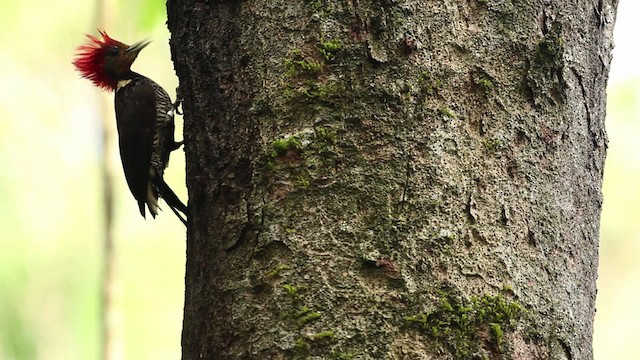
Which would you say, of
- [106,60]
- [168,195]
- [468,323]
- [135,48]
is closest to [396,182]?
[468,323]

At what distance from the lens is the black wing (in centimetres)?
355

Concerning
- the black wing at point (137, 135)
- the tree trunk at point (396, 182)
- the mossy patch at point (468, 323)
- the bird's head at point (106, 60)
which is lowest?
the mossy patch at point (468, 323)

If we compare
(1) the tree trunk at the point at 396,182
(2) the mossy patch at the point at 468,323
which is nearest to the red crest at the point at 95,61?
(1) the tree trunk at the point at 396,182

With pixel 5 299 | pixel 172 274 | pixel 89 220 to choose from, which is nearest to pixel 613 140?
pixel 172 274

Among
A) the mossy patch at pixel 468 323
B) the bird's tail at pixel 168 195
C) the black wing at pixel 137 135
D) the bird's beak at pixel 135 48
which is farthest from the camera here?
the bird's beak at pixel 135 48

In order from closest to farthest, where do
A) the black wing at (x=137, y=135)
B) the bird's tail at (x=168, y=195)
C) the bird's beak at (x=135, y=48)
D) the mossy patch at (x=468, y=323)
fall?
1. the mossy patch at (x=468, y=323)
2. the bird's tail at (x=168, y=195)
3. the black wing at (x=137, y=135)
4. the bird's beak at (x=135, y=48)

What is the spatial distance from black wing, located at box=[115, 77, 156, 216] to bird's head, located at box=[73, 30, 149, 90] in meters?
0.27

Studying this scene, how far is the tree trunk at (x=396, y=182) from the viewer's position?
142 cm

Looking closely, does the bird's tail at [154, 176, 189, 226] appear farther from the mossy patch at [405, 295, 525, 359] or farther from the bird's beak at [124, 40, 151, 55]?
the mossy patch at [405, 295, 525, 359]

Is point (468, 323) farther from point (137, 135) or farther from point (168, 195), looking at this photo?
point (137, 135)

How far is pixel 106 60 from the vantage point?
3.97m

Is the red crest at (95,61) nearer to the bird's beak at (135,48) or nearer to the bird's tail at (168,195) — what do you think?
the bird's beak at (135,48)

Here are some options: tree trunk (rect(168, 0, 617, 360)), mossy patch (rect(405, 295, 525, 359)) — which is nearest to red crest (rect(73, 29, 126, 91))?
tree trunk (rect(168, 0, 617, 360))

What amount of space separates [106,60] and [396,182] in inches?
111
